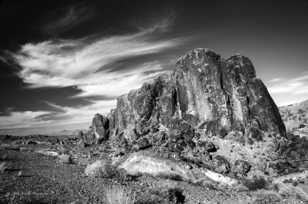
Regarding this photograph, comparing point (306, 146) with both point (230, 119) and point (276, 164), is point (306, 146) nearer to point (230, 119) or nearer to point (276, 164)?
point (276, 164)

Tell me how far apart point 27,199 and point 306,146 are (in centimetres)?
3156

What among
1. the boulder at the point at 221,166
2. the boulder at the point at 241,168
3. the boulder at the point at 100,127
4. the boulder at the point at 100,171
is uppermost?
the boulder at the point at 100,127

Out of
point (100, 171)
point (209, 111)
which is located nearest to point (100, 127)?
point (209, 111)

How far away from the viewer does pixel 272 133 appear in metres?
31.8

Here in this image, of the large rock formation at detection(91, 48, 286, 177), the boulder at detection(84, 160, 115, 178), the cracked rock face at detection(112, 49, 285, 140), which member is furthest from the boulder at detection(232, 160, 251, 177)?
the boulder at detection(84, 160, 115, 178)

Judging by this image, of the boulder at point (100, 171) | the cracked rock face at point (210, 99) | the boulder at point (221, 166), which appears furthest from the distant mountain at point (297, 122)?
the boulder at point (100, 171)

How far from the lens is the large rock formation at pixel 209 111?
3086 cm

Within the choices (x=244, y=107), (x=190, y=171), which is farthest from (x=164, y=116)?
(x=190, y=171)

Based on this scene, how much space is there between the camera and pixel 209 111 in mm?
36594

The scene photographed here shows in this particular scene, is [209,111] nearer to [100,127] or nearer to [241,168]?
[241,168]

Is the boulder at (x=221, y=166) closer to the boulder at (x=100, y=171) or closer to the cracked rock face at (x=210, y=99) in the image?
the cracked rock face at (x=210, y=99)

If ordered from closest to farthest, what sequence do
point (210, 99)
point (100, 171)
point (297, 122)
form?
point (100, 171)
point (210, 99)
point (297, 122)

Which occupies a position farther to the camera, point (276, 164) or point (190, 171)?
point (276, 164)

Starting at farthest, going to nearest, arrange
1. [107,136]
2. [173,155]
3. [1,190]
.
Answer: [107,136], [173,155], [1,190]
